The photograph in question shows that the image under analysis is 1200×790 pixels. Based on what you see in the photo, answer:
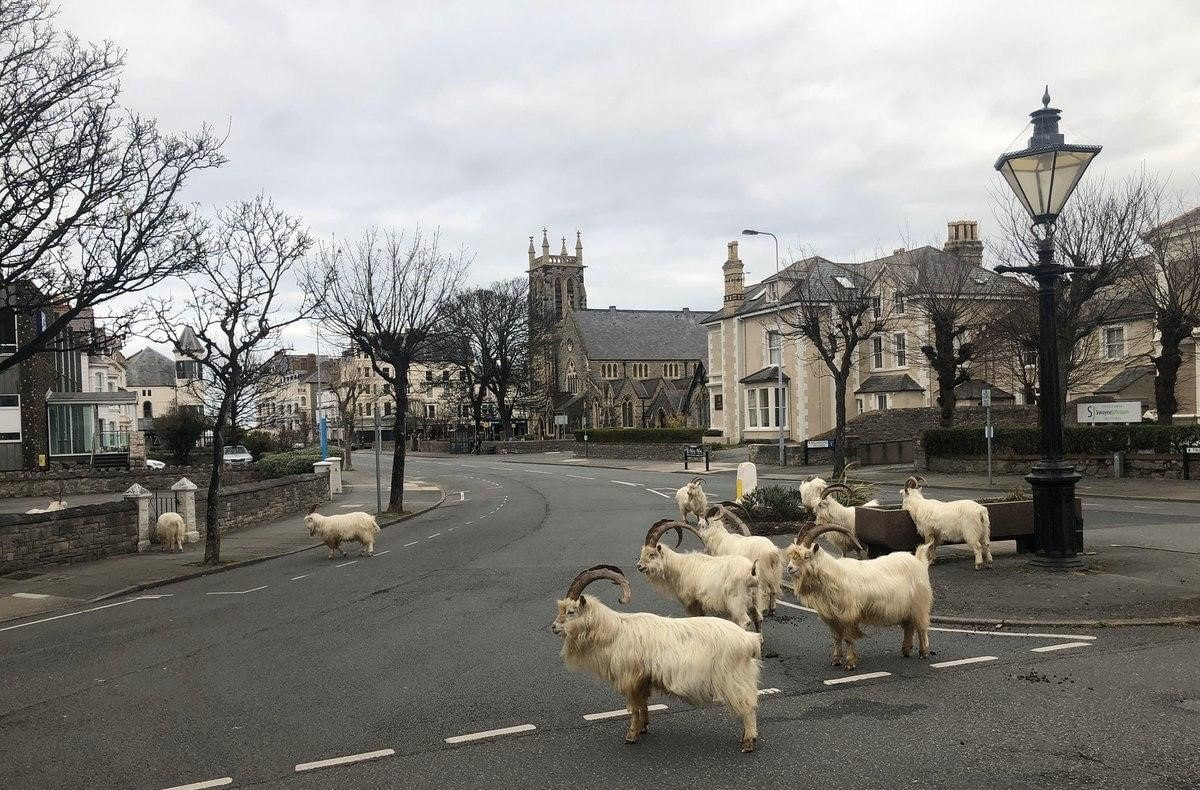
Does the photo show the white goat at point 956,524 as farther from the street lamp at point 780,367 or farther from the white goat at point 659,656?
the street lamp at point 780,367

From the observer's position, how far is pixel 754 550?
34.9 ft

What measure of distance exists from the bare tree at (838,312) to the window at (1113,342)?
1083 cm

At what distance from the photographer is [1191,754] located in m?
6.16

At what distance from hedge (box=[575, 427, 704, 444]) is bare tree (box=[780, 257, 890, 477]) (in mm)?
9474

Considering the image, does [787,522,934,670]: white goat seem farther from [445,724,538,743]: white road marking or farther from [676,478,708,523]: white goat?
[676,478,708,523]: white goat

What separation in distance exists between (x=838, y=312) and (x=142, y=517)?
27.9m

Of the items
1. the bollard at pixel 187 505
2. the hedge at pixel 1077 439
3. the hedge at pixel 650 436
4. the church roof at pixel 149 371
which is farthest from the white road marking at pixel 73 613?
the church roof at pixel 149 371

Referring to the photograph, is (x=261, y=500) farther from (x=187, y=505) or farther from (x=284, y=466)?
(x=284, y=466)

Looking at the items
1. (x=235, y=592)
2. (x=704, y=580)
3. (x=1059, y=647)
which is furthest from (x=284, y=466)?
(x=1059, y=647)

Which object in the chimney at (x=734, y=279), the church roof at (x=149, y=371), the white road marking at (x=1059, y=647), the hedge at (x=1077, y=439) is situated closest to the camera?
the white road marking at (x=1059, y=647)

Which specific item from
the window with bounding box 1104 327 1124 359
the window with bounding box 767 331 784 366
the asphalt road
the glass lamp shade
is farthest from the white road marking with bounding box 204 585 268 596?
the window with bounding box 1104 327 1124 359

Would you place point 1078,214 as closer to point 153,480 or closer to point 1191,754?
point 1191,754

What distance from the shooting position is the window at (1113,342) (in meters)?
45.4

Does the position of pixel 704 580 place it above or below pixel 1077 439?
below
